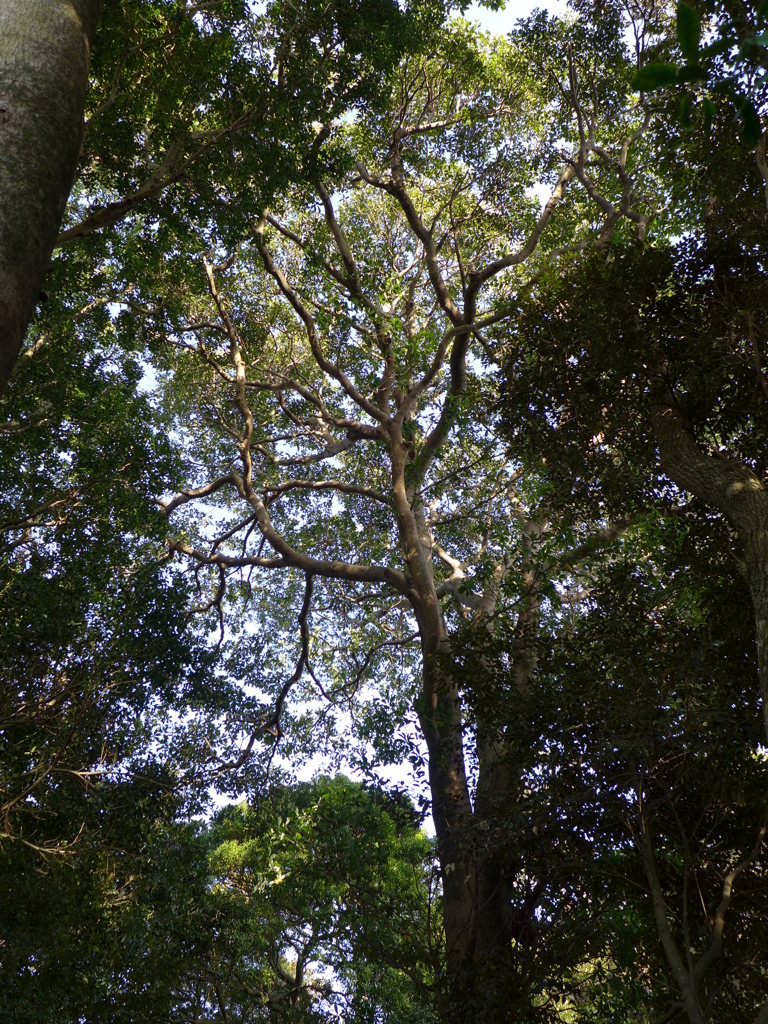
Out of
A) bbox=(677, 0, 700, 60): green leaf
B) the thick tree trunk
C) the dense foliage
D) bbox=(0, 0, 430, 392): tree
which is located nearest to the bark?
the dense foliage

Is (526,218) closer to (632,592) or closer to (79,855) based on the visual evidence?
(632,592)

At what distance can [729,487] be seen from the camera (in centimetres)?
480

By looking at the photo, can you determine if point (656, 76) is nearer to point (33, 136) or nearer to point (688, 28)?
point (688, 28)

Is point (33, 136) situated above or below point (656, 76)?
above

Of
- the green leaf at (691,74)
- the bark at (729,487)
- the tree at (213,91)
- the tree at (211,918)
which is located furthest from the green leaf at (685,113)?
the tree at (211,918)

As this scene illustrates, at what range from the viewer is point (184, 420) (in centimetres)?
1330

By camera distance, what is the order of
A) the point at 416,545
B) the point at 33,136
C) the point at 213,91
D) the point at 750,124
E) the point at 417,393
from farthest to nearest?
the point at 417,393, the point at 416,545, the point at 213,91, the point at 33,136, the point at 750,124

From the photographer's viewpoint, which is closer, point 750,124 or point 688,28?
point 688,28

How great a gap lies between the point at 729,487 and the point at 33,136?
4153mm

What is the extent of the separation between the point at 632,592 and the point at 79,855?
5731 millimetres

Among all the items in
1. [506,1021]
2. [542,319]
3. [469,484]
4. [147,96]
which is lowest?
[506,1021]

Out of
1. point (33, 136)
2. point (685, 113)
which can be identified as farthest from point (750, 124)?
point (33, 136)

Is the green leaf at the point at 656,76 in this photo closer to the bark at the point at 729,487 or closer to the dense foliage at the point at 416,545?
the dense foliage at the point at 416,545

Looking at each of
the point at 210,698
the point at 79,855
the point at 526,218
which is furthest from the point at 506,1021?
the point at 526,218
